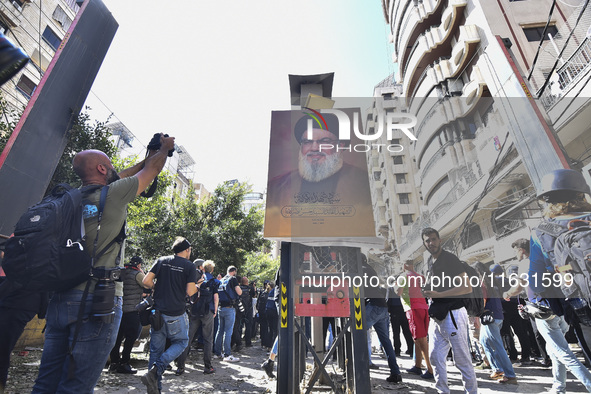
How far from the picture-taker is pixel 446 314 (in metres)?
3.30

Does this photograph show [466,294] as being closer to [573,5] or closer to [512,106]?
[512,106]

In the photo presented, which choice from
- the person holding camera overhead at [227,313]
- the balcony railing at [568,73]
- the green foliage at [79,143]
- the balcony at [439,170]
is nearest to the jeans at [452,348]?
the person holding camera overhead at [227,313]

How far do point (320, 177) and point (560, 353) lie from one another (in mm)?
3536

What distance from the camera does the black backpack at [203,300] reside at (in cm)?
536

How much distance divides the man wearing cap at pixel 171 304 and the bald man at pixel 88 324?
198 centimetres

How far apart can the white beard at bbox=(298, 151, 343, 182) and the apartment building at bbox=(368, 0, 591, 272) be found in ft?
2.40

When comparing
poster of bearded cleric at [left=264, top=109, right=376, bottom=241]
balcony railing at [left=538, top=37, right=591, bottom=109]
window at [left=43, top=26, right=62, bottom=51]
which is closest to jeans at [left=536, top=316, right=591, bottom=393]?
poster of bearded cleric at [left=264, top=109, right=376, bottom=241]

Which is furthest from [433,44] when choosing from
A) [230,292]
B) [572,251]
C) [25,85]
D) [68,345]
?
[25,85]

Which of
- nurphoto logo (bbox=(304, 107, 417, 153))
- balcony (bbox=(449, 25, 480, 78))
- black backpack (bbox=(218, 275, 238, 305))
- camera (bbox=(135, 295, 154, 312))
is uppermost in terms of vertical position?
balcony (bbox=(449, 25, 480, 78))

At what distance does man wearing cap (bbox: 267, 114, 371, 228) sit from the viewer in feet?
13.0

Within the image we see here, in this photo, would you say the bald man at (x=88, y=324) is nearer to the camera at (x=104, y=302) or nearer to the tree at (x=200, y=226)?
the camera at (x=104, y=302)

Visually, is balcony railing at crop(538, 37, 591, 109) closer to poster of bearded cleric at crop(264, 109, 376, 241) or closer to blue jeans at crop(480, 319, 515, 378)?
blue jeans at crop(480, 319, 515, 378)

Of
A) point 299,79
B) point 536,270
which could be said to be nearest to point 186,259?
point 299,79

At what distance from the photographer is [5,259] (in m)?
1.49
